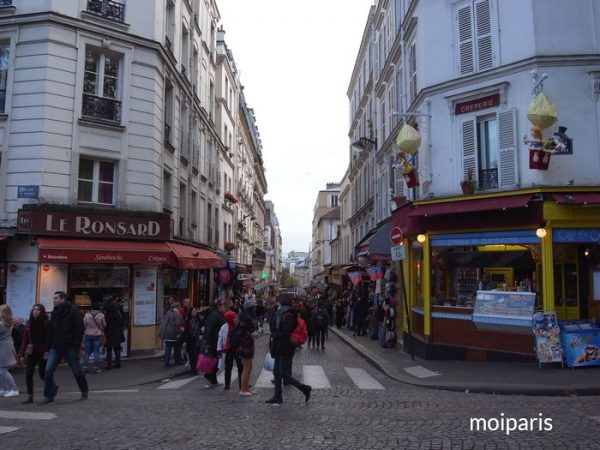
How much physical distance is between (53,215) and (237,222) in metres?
24.8

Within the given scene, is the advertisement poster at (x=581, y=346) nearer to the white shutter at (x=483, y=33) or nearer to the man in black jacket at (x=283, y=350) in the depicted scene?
the man in black jacket at (x=283, y=350)

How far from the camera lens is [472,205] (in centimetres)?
1299

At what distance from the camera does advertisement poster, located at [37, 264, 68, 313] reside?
14164 millimetres

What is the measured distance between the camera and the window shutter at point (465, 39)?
14.1 m

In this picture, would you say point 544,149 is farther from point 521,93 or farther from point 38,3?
point 38,3

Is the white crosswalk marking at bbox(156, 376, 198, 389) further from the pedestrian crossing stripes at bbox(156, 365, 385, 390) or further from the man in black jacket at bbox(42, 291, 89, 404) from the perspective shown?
the man in black jacket at bbox(42, 291, 89, 404)

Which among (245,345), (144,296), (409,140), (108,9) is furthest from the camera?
(108,9)

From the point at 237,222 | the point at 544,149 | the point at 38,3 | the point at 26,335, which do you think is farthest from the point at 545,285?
the point at 237,222

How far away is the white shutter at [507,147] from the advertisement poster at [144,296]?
980cm

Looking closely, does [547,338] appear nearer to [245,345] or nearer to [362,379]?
[362,379]

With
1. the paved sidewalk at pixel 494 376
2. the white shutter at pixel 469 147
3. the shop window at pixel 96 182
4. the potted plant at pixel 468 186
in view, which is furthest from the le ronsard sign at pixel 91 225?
the white shutter at pixel 469 147

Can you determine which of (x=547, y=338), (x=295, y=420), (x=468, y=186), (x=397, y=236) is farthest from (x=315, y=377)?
(x=468, y=186)

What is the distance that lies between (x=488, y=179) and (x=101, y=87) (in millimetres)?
10957

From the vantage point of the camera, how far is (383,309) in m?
18.3
